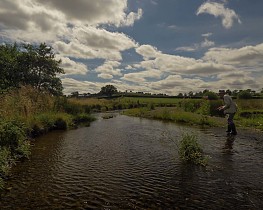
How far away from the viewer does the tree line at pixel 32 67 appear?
42.8m

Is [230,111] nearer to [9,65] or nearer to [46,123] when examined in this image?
[46,123]

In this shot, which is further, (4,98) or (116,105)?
(116,105)

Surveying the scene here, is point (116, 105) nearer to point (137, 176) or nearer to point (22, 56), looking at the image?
point (22, 56)

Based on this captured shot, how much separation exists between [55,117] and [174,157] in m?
13.0

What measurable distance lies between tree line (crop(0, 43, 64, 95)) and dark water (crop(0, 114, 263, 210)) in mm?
34277

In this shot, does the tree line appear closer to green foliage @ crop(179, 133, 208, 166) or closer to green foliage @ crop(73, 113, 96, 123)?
green foliage @ crop(73, 113, 96, 123)

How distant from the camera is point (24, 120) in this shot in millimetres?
15656

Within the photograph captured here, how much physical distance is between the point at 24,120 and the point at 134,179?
32.8 ft

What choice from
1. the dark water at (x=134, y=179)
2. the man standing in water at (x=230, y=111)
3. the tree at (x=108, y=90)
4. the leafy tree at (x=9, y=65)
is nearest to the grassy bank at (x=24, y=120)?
the dark water at (x=134, y=179)

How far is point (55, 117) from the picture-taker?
21.1m

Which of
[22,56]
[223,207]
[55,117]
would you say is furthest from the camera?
[22,56]

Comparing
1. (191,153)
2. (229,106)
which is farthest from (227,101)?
(191,153)

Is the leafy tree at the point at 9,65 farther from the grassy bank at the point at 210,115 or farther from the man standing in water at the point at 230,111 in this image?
the man standing in water at the point at 230,111

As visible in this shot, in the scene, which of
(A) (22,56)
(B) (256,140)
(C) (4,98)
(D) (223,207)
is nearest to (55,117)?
(C) (4,98)
